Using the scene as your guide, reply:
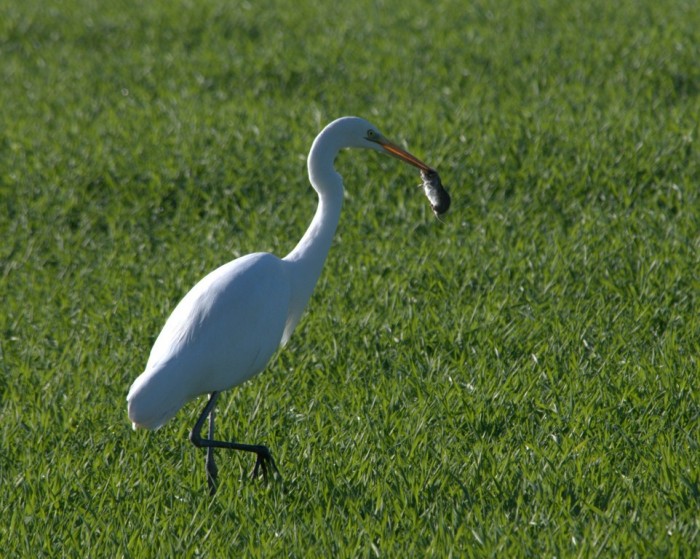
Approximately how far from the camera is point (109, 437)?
4629 mm

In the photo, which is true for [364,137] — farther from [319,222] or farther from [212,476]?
[212,476]

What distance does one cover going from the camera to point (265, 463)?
13.7 ft

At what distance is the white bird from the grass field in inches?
13.5

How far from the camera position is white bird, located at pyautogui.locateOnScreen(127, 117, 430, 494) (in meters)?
4.00

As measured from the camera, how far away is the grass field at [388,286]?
3826 mm

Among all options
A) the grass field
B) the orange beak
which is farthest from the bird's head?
the grass field

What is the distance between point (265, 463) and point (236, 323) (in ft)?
1.82

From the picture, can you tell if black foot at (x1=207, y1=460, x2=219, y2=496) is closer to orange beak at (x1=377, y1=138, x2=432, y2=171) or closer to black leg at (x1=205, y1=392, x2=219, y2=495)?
black leg at (x1=205, y1=392, x2=219, y2=495)

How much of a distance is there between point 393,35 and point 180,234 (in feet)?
16.0

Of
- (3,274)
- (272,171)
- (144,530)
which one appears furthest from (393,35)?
(144,530)

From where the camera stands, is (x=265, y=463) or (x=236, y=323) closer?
(x=265, y=463)

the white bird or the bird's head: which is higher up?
the bird's head

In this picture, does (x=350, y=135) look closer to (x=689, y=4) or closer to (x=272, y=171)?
(x=272, y=171)

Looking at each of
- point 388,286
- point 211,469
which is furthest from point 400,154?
point 211,469
